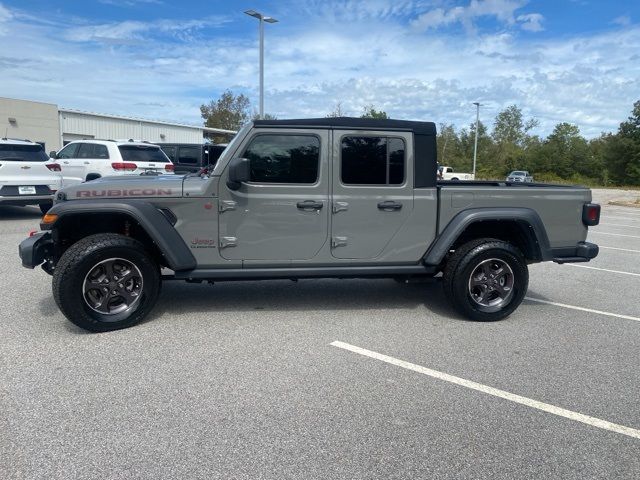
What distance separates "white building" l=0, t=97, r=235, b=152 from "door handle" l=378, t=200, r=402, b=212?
31661mm

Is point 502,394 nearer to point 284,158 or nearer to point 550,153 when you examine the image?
point 284,158

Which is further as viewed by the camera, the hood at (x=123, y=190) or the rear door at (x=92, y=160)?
the rear door at (x=92, y=160)

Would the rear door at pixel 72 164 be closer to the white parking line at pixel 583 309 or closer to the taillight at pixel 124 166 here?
the taillight at pixel 124 166

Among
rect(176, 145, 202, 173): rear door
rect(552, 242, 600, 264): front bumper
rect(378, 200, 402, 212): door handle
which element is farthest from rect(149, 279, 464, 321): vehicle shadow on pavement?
rect(176, 145, 202, 173): rear door

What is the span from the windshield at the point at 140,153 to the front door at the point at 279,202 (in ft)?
31.7

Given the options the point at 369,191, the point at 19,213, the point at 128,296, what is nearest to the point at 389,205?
the point at 369,191

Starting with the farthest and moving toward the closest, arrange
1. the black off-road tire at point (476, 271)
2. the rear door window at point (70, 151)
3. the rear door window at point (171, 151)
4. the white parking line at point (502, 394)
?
the rear door window at point (171, 151)
the rear door window at point (70, 151)
the black off-road tire at point (476, 271)
the white parking line at point (502, 394)

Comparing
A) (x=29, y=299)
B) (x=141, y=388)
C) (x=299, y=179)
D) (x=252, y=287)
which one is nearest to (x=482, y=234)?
(x=299, y=179)

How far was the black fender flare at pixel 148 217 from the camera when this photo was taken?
4.43m

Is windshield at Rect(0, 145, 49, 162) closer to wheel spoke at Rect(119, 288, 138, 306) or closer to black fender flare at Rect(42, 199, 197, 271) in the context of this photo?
black fender flare at Rect(42, 199, 197, 271)

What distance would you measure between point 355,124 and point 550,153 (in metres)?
69.9

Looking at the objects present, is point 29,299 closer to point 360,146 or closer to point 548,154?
point 360,146

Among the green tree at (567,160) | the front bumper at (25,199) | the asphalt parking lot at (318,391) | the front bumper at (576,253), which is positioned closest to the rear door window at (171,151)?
the front bumper at (25,199)

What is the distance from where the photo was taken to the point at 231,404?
334cm
